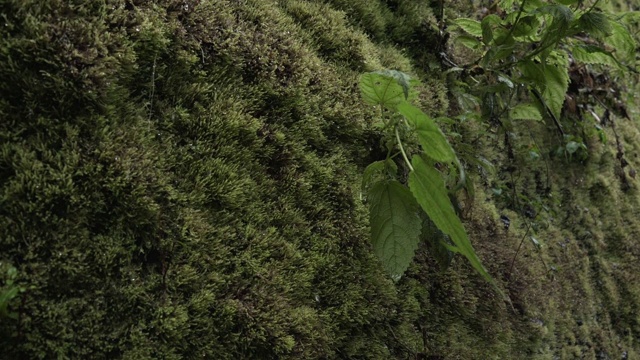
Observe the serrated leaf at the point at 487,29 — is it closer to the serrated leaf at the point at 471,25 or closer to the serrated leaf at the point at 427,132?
the serrated leaf at the point at 471,25

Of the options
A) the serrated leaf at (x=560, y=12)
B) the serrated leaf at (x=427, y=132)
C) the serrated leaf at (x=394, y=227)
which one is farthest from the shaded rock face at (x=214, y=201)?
the serrated leaf at (x=560, y=12)

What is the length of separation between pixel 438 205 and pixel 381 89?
69 cm

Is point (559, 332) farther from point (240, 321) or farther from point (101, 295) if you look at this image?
point (101, 295)

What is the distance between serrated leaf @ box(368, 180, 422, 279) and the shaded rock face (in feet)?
1.33

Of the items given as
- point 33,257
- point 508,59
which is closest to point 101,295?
point 33,257

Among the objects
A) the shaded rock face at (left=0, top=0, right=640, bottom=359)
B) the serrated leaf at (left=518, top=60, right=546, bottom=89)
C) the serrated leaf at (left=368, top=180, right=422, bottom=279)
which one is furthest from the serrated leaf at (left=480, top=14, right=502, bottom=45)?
the serrated leaf at (left=368, top=180, right=422, bottom=279)

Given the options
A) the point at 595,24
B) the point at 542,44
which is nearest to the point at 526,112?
the point at 542,44

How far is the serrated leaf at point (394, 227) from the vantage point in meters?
1.80

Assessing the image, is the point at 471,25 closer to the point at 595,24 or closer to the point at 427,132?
the point at 595,24

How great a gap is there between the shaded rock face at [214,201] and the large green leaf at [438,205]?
75 centimetres

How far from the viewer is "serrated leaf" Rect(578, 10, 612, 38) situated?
2.27m

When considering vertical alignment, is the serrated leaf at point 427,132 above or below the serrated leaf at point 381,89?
above

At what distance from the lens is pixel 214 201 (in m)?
1.98

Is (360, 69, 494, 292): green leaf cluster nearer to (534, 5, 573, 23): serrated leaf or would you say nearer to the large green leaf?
the large green leaf
